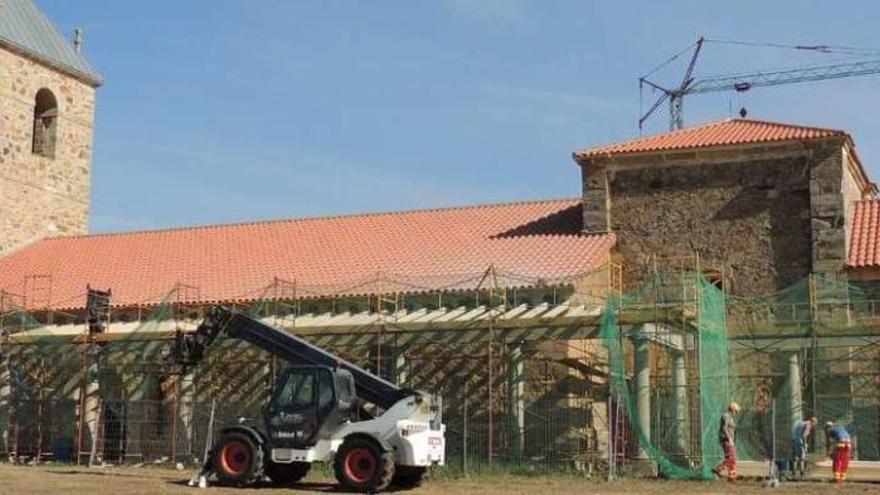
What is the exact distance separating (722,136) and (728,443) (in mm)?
Answer: 9860

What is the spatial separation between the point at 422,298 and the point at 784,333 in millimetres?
8176

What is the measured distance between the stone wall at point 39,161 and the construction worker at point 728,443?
24324 millimetres

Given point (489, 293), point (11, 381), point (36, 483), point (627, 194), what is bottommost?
point (36, 483)

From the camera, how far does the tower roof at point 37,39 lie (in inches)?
1449

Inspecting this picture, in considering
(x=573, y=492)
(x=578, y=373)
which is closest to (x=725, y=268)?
(x=578, y=373)

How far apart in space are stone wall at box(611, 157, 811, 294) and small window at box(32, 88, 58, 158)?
20.3m

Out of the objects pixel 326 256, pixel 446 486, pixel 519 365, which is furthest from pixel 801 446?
pixel 326 256

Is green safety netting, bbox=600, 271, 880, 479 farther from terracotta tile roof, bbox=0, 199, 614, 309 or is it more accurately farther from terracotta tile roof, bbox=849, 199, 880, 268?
terracotta tile roof, bbox=0, 199, 614, 309

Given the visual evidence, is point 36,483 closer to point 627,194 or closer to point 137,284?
point 137,284

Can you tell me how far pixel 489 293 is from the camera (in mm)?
24938

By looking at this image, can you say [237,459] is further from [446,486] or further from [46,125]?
[46,125]

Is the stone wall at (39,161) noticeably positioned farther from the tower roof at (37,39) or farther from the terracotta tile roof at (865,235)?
the terracotta tile roof at (865,235)

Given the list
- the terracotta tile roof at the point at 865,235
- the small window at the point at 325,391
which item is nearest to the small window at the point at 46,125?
the small window at the point at 325,391

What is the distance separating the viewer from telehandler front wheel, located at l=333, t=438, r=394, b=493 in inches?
690
